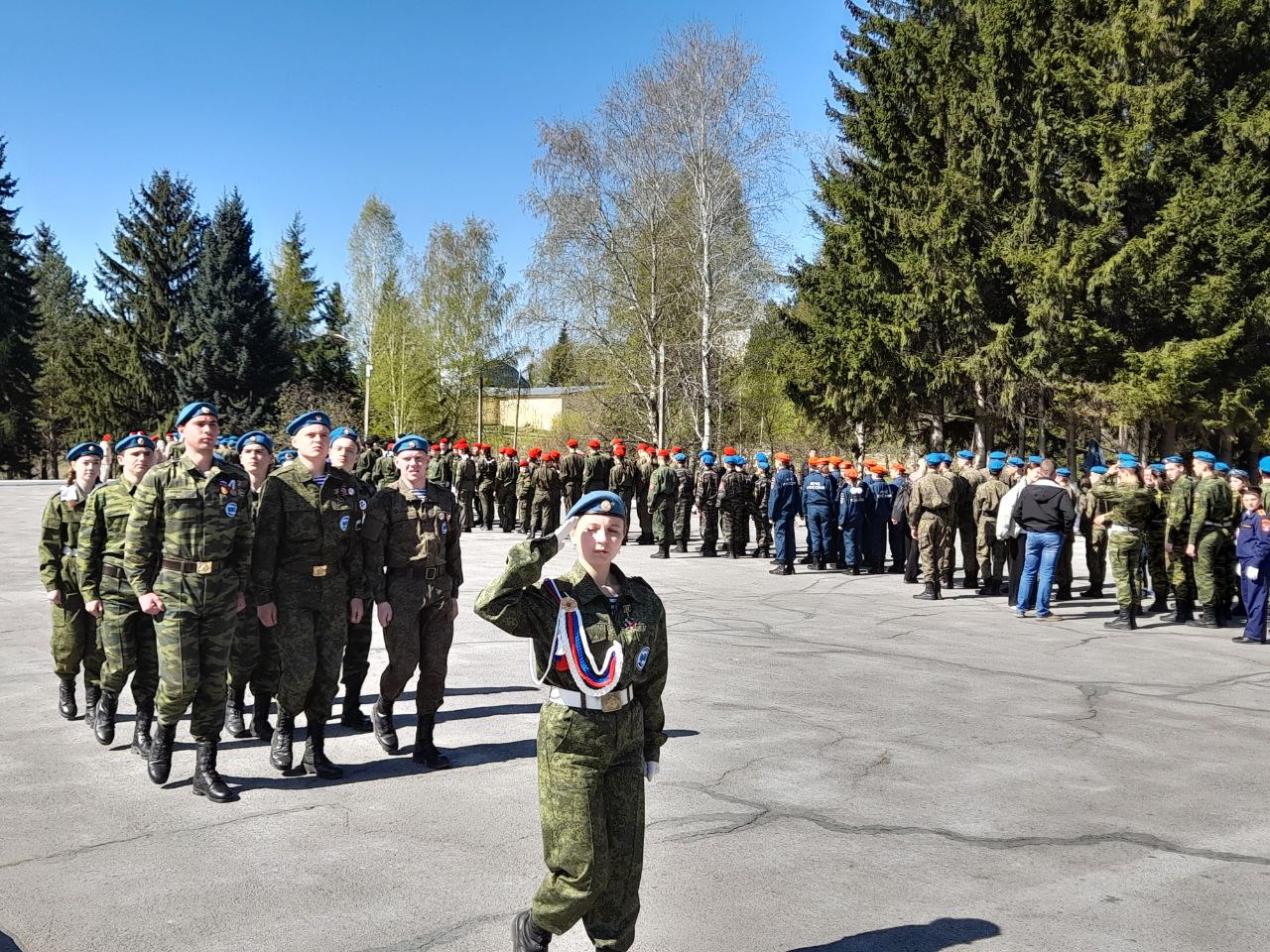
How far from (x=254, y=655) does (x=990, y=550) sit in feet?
39.0

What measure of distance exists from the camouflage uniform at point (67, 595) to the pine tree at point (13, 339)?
2049 inches

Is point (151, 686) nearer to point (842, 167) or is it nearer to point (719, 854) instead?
point (719, 854)

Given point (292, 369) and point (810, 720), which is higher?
point (292, 369)

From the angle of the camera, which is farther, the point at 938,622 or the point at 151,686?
the point at 938,622

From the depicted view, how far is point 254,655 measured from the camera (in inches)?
277

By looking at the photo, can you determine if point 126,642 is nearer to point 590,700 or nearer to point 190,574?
point 190,574

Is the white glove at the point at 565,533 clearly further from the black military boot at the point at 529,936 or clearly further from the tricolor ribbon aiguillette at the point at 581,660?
the black military boot at the point at 529,936

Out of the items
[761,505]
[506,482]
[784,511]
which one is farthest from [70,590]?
[506,482]

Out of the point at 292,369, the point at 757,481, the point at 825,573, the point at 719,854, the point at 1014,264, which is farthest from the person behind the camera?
the point at 292,369

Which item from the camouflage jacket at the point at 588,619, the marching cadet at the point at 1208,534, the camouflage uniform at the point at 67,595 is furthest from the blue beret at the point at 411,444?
the marching cadet at the point at 1208,534

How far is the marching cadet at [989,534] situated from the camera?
15.8 meters

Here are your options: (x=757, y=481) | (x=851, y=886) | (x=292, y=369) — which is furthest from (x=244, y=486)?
(x=292, y=369)

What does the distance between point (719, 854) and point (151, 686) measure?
393cm

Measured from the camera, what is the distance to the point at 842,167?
35.8 m
